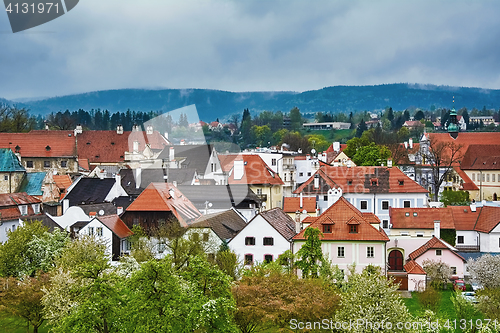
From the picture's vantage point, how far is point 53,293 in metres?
26.8

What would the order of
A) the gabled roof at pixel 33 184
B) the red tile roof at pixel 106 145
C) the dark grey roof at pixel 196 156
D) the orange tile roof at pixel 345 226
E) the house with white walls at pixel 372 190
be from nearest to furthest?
1. the orange tile roof at pixel 345 226
2. the house with white walls at pixel 372 190
3. the gabled roof at pixel 33 184
4. the dark grey roof at pixel 196 156
5. the red tile roof at pixel 106 145

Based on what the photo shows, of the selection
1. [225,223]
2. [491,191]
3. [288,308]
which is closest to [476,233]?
[225,223]

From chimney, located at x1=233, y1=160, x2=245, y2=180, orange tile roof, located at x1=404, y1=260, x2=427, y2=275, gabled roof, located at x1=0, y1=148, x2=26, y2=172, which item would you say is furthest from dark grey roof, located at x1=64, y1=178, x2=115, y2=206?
orange tile roof, located at x1=404, y1=260, x2=427, y2=275

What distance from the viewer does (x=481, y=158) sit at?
9169 centimetres

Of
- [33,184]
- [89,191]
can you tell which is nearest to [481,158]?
[89,191]

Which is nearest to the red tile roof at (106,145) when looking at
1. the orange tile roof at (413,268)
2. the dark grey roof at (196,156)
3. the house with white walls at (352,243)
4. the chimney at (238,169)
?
the dark grey roof at (196,156)

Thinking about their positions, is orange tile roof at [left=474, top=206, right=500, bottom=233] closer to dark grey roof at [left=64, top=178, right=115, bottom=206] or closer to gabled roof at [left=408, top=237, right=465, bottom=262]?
gabled roof at [left=408, top=237, right=465, bottom=262]

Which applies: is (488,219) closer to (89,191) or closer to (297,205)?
(297,205)

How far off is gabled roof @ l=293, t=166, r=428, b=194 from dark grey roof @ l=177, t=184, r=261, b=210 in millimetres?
6919

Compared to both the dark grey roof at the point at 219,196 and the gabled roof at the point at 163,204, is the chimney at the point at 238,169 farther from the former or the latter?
the gabled roof at the point at 163,204

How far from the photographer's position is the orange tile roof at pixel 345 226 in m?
36.8

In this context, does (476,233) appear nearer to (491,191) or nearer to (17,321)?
(17,321)

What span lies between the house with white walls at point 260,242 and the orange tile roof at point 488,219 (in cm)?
1721

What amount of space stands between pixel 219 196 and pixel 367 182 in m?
14.3
